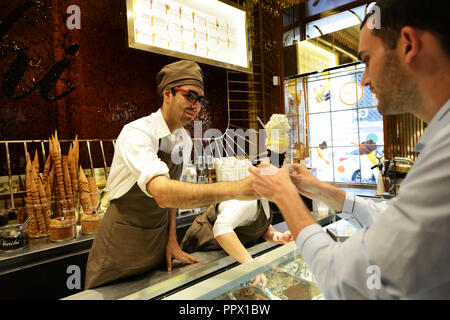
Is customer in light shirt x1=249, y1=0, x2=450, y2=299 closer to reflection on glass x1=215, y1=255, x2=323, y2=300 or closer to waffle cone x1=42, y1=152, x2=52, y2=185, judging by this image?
reflection on glass x1=215, y1=255, x2=323, y2=300

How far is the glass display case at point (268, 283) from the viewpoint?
0.86 m

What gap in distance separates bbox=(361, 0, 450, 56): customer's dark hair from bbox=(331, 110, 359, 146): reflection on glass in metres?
7.65

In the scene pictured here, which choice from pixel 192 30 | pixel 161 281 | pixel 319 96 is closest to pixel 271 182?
pixel 161 281

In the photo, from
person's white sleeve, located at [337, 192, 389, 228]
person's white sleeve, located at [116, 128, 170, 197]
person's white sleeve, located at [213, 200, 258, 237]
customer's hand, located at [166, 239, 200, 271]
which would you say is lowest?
customer's hand, located at [166, 239, 200, 271]

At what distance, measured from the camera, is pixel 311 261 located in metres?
0.68

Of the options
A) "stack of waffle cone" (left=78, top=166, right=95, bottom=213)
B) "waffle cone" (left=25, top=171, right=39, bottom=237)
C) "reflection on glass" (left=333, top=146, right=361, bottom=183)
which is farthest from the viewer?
"reflection on glass" (left=333, top=146, right=361, bottom=183)

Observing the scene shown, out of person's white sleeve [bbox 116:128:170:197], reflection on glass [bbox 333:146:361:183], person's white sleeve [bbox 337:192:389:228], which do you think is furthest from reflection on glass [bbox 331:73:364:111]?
person's white sleeve [bbox 116:128:170:197]

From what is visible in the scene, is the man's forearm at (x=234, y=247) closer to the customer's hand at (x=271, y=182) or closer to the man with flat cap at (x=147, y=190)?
the man with flat cap at (x=147, y=190)

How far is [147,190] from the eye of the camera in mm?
1126

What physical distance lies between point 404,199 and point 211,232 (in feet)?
4.49

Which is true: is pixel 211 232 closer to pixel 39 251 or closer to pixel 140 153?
pixel 140 153

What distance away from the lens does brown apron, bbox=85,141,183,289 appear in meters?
1.35

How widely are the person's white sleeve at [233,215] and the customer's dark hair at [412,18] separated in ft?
3.96
